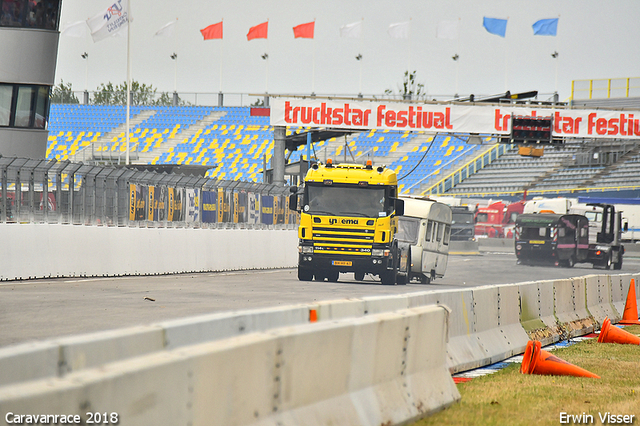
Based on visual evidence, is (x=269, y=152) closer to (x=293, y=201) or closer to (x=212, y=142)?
(x=212, y=142)

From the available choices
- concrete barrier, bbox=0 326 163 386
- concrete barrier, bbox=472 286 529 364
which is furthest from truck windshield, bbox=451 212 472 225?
concrete barrier, bbox=0 326 163 386

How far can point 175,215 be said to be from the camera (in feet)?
83.1

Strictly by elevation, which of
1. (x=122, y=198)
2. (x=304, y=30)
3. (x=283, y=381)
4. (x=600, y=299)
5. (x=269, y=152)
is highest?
(x=304, y=30)

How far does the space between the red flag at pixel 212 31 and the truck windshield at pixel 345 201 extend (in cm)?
3832

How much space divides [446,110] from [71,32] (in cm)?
2697

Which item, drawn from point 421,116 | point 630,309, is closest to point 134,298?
point 630,309

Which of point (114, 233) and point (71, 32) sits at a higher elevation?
point (71, 32)

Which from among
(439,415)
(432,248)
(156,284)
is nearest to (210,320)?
(439,415)

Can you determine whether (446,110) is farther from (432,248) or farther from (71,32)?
(71,32)

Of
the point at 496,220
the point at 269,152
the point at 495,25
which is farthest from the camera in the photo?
the point at 269,152

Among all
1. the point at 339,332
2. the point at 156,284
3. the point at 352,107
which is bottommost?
the point at 156,284

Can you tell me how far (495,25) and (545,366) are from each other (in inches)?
1771

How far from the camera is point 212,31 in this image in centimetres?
5981

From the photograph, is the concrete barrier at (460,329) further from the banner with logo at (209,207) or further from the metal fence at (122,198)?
the banner with logo at (209,207)
